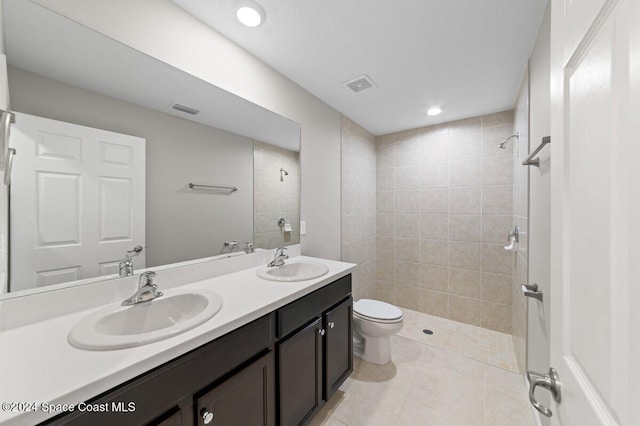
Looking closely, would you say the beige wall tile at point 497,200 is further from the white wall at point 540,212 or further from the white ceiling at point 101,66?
the white ceiling at point 101,66

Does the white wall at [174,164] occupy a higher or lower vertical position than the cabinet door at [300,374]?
higher

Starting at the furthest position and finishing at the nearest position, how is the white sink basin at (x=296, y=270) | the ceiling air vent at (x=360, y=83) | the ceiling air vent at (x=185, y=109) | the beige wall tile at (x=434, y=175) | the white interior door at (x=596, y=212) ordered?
the beige wall tile at (x=434, y=175), the ceiling air vent at (x=360, y=83), the white sink basin at (x=296, y=270), the ceiling air vent at (x=185, y=109), the white interior door at (x=596, y=212)

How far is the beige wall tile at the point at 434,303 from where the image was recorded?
2807mm

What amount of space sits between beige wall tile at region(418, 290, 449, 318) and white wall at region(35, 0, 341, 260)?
4.41 ft

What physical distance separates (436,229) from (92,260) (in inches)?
118

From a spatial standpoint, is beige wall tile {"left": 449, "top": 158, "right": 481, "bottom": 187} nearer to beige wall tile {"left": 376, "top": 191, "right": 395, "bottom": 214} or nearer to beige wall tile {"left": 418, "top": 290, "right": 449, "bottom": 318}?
beige wall tile {"left": 376, "top": 191, "right": 395, "bottom": 214}

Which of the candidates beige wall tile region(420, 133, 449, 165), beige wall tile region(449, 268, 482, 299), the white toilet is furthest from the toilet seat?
beige wall tile region(420, 133, 449, 165)

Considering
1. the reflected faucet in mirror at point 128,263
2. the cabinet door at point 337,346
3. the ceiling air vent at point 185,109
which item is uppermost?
the ceiling air vent at point 185,109

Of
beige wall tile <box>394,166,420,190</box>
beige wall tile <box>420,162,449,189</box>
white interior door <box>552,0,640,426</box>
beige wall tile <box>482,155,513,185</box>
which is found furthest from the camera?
beige wall tile <box>394,166,420,190</box>

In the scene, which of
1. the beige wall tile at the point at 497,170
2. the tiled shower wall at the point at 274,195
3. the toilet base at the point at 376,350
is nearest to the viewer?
the tiled shower wall at the point at 274,195

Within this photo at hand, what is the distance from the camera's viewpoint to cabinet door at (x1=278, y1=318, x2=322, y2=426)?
1171 millimetres

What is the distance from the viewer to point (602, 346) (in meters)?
0.40

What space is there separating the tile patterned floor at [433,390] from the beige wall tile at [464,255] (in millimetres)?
745

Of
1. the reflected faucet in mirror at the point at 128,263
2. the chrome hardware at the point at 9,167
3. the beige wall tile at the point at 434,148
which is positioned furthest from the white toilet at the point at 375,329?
the chrome hardware at the point at 9,167
